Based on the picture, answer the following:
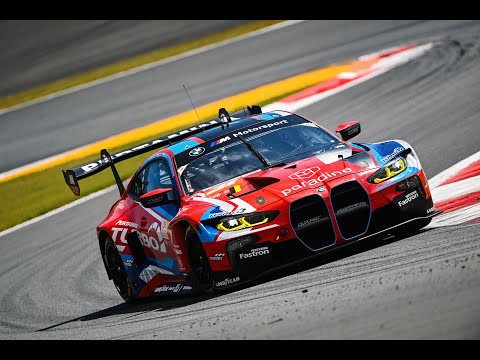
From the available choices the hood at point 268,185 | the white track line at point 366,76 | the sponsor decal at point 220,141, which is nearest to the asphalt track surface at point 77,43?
the white track line at point 366,76

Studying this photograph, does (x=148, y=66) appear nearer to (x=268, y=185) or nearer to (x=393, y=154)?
(x=393, y=154)

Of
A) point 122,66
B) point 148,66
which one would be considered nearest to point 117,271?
point 148,66

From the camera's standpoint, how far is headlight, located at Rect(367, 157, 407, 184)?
703 cm

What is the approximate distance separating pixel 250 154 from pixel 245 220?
4.02ft

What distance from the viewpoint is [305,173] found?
7.06 meters

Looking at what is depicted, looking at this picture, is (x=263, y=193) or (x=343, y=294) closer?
(x=343, y=294)

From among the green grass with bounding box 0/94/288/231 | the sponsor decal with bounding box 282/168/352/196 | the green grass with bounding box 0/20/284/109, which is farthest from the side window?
the green grass with bounding box 0/20/284/109

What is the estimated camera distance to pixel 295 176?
7.05m

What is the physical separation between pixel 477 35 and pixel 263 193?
11.4m

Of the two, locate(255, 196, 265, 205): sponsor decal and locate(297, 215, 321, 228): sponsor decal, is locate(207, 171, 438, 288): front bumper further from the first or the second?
locate(255, 196, 265, 205): sponsor decal

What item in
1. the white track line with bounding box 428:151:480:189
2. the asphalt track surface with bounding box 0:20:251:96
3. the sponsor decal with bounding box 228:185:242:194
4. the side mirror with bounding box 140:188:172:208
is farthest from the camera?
the asphalt track surface with bounding box 0:20:251:96

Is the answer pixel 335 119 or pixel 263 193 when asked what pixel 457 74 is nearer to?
pixel 335 119

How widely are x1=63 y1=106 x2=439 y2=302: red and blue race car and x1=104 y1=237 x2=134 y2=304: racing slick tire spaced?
0.07 metres
